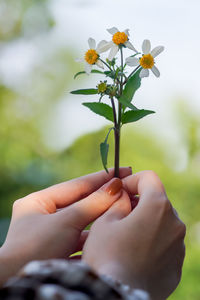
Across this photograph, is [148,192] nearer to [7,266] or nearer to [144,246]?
[144,246]

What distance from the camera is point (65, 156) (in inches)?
115

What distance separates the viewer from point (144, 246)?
58 centimetres

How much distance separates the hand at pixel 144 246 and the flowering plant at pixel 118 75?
140 mm

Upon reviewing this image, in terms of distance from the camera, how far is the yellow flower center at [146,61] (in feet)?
2.43

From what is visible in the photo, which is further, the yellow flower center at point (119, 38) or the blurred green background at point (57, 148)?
the blurred green background at point (57, 148)

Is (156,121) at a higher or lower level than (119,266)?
lower

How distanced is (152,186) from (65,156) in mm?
2273

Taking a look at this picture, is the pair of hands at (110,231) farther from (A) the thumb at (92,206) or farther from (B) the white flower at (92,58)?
(B) the white flower at (92,58)

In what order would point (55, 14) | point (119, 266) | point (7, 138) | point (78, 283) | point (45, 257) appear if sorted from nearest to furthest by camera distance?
point (78, 283)
point (119, 266)
point (45, 257)
point (7, 138)
point (55, 14)

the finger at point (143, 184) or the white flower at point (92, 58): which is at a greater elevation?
the white flower at point (92, 58)

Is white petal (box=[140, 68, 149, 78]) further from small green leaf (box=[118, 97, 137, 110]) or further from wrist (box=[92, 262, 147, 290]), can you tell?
wrist (box=[92, 262, 147, 290])

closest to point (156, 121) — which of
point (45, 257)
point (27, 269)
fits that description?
point (45, 257)

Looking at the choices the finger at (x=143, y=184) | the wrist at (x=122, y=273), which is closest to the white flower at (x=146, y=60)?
the finger at (x=143, y=184)

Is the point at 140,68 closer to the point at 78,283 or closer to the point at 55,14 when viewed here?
the point at 78,283
